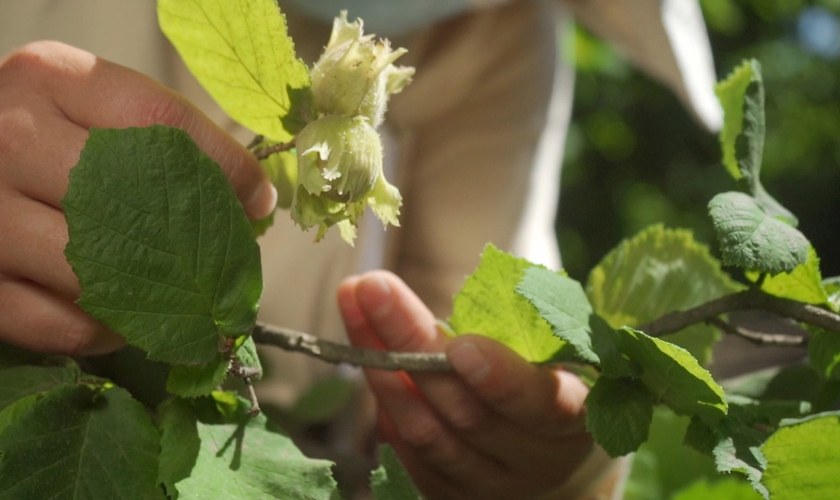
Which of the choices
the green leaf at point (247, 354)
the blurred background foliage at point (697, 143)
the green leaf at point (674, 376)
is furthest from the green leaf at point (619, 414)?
the blurred background foliage at point (697, 143)

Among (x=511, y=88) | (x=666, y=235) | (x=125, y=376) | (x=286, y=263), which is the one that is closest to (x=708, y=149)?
(x=511, y=88)

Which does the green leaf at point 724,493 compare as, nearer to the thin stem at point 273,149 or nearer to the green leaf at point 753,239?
the green leaf at point 753,239

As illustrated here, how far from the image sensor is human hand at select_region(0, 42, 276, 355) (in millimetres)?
241

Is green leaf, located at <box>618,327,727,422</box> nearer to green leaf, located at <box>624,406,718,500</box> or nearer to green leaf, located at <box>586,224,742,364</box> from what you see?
green leaf, located at <box>586,224,742,364</box>

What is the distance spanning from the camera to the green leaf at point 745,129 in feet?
0.95

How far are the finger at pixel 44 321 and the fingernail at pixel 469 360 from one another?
0.45 feet

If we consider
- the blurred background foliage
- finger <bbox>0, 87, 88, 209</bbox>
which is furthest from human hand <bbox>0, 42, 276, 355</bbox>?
the blurred background foliage

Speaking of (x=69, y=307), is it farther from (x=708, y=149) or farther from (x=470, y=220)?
(x=708, y=149)

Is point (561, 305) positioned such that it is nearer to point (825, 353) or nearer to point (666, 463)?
point (825, 353)

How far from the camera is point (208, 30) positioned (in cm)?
24

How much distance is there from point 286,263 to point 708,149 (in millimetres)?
2039

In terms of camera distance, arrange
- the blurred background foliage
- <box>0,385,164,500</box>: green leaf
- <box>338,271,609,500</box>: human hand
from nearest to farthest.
→ <box>0,385,164,500</box>: green leaf < <box>338,271,609,500</box>: human hand < the blurred background foliage

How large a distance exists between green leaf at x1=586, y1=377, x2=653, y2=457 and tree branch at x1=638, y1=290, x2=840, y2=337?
1.6 inches

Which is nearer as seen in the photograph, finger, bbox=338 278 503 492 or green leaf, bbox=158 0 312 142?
green leaf, bbox=158 0 312 142
